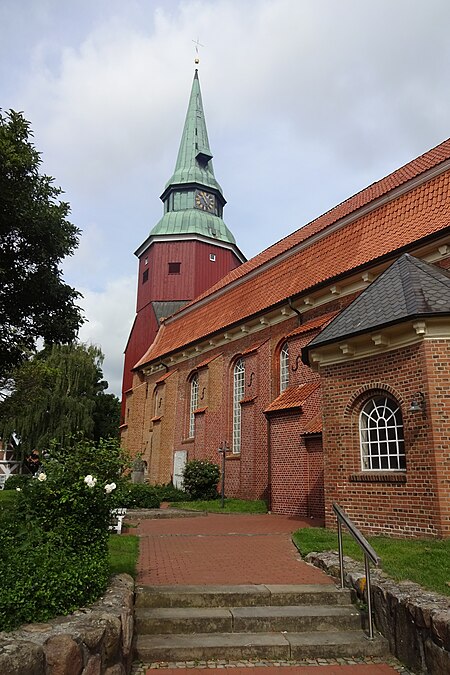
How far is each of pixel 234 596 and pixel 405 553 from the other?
2866 mm

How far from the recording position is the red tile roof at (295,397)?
14.1 metres

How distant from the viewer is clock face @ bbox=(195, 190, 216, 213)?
3622cm

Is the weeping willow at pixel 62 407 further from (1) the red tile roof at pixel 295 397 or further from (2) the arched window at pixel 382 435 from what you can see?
(2) the arched window at pixel 382 435

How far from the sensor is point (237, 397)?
21047 millimetres

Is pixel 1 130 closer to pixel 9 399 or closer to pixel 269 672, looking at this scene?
pixel 9 399

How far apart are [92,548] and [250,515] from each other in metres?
9.86

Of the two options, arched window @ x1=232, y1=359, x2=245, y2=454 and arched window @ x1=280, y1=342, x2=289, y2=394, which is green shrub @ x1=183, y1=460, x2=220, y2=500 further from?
arched window @ x1=280, y1=342, x2=289, y2=394

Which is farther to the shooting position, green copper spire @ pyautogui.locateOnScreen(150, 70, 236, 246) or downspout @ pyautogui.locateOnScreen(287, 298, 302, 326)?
green copper spire @ pyautogui.locateOnScreen(150, 70, 236, 246)

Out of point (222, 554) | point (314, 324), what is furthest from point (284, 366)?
point (222, 554)

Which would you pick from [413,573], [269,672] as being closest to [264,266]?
[413,573]

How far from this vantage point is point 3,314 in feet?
40.5

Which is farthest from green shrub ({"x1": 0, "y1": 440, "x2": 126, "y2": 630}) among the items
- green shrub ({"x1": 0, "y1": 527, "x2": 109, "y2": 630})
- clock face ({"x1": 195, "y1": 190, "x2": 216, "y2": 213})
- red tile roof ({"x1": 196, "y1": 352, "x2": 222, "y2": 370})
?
clock face ({"x1": 195, "y1": 190, "x2": 216, "y2": 213})

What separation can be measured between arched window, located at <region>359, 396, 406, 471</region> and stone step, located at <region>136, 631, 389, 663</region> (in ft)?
14.4

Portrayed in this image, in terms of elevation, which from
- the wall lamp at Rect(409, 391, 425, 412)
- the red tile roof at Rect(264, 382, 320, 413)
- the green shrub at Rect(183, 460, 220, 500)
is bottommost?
the green shrub at Rect(183, 460, 220, 500)
